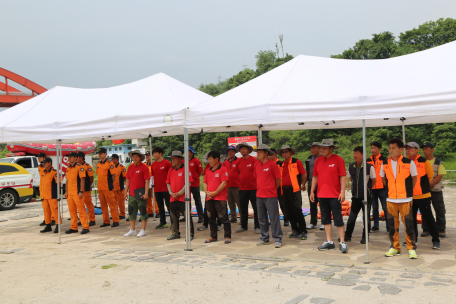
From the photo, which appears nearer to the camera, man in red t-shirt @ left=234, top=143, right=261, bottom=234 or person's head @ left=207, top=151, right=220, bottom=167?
person's head @ left=207, top=151, right=220, bottom=167

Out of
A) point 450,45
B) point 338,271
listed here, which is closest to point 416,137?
point 450,45

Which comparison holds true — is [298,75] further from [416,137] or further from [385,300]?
[416,137]

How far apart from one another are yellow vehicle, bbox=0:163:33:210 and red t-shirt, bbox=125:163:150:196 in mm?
9783

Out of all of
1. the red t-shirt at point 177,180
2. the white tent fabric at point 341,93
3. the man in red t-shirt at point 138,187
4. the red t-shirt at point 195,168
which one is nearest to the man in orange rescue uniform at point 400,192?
the white tent fabric at point 341,93

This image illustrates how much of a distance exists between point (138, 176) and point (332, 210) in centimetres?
433

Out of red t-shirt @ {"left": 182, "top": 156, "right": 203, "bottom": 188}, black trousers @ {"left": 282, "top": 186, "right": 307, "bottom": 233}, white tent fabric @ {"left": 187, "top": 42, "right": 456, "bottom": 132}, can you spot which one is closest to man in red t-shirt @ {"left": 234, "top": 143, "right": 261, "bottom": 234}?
black trousers @ {"left": 282, "top": 186, "right": 307, "bottom": 233}

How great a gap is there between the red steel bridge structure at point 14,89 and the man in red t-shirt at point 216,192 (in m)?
22.2

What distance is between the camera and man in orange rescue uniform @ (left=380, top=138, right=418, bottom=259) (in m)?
5.73

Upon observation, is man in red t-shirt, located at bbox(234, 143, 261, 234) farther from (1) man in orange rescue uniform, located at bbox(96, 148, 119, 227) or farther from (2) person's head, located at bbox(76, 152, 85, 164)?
(2) person's head, located at bbox(76, 152, 85, 164)

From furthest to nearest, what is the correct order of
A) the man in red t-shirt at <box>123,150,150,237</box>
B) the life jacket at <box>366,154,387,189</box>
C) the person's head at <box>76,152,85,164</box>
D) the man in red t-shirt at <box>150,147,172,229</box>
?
the person's head at <box>76,152,85,164</box>, the man in red t-shirt at <box>150,147,172,229</box>, the man in red t-shirt at <box>123,150,150,237</box>, the life jacket at <box>366,154,387,189</box>

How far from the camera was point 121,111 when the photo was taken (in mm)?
7992

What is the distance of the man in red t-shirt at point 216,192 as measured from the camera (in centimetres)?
729

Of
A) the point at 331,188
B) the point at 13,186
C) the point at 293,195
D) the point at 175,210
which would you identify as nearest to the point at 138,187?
the point at 175,210

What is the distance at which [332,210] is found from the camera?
625 centimetres
